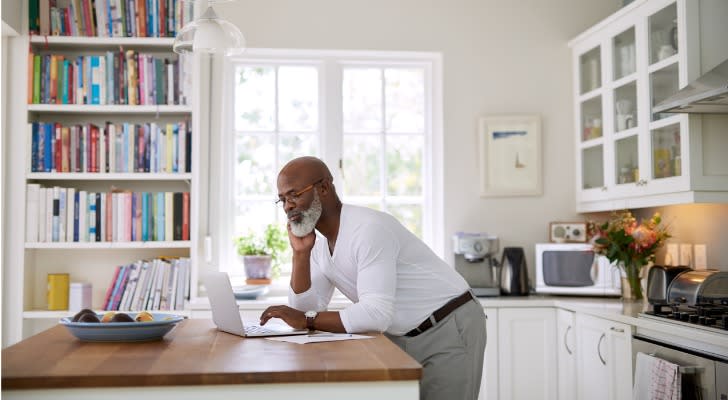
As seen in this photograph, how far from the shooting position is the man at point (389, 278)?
2328 mm

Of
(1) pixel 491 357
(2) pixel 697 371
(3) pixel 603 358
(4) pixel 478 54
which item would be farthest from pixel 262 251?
(2) pixel 697 371

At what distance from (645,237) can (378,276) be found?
7.33 feet

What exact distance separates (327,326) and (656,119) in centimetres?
224

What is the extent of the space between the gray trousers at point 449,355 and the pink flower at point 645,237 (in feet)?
5.89

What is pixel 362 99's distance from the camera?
475cm

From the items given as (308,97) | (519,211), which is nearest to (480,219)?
(519,211)

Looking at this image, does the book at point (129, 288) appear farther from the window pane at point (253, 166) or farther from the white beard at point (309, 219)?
the white beard at point (309, 219)

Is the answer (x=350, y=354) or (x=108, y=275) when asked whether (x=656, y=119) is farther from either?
(x=108, y=275)

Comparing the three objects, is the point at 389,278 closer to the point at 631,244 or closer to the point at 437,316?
the point at 437,316

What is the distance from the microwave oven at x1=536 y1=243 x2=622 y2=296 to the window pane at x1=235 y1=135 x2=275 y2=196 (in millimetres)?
1638

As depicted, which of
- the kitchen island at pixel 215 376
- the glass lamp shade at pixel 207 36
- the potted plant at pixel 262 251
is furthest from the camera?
the potted plant at pixel 262 251

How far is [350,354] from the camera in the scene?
1852 mm

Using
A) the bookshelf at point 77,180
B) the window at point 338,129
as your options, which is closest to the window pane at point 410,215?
the window at point 338,129

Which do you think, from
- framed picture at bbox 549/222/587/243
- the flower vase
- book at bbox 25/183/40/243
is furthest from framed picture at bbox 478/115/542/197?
book at bbox 25/183/40/243
